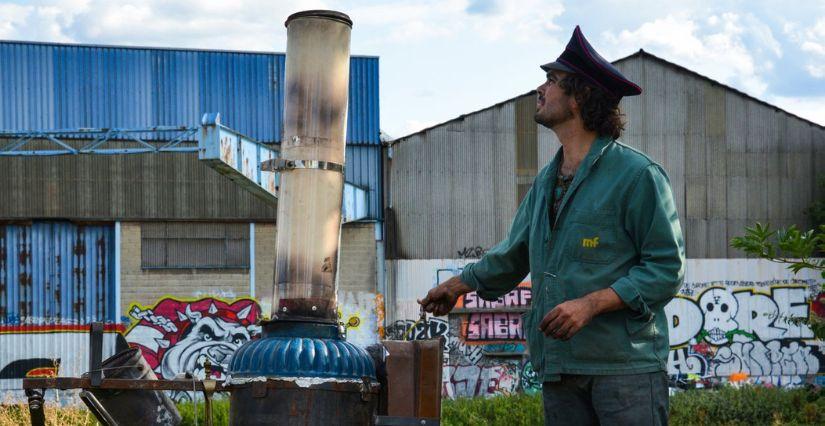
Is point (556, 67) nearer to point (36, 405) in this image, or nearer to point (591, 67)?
point (591, 67)

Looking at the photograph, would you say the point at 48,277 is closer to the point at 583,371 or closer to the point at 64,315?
the point at 64,315

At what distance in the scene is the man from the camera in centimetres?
359

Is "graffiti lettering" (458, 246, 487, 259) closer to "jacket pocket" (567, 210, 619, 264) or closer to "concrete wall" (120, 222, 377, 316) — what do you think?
"concrete wall" (120, 222, 377, 316)

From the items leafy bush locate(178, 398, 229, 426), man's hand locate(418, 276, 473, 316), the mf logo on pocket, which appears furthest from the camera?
leafy bush locate(178, 398, 229, 426)

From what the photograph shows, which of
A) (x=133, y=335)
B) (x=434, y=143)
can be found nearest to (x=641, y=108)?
(x=434, y=143)

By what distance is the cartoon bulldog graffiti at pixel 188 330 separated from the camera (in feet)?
74.6

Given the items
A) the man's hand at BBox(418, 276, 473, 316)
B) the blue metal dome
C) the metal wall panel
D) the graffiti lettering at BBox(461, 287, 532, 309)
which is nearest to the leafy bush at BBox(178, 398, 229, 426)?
the blue metal dome

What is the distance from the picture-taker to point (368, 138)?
23.6 meters

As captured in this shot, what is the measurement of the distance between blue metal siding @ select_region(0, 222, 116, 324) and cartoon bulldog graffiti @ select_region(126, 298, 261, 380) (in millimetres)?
788

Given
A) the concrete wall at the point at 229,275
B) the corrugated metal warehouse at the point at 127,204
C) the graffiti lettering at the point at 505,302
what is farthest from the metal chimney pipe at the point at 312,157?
the graffiti lettering at the point at 505,302

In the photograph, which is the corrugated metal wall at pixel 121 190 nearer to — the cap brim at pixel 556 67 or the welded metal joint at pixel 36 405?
the welded metal joint at pixel 36 405

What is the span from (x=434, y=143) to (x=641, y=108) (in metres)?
4.85

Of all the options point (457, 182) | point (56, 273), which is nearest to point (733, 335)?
point (457, 182)

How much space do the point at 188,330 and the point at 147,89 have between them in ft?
16.5
